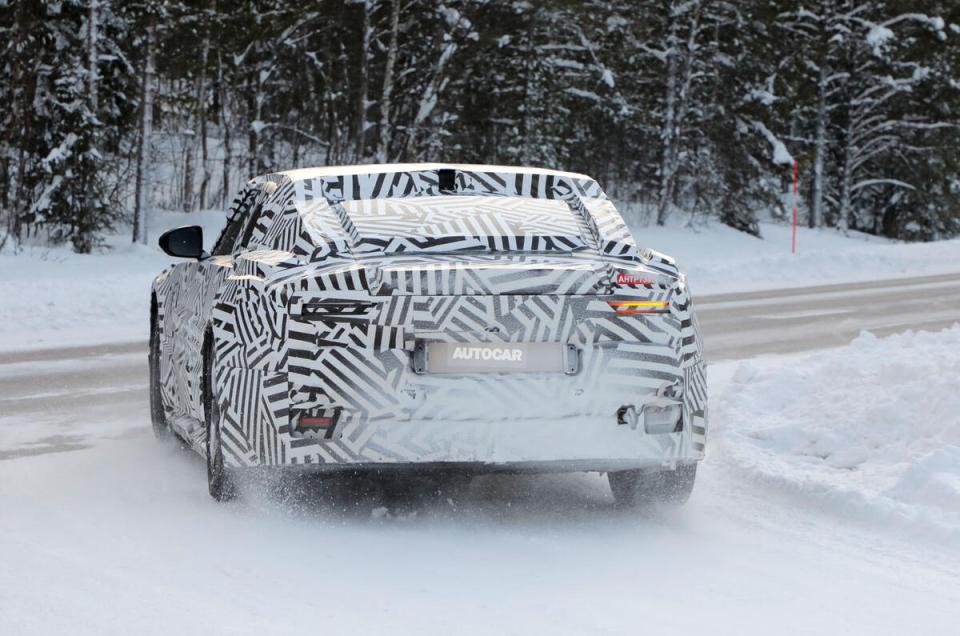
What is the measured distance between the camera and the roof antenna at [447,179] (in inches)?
271

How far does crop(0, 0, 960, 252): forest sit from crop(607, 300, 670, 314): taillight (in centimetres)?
2363

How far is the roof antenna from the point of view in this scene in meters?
6.89

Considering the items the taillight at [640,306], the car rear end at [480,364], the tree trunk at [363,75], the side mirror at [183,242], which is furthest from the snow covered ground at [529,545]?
the tree trunk at [363,75]

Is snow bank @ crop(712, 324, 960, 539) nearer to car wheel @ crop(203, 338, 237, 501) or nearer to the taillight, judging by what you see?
the taillight

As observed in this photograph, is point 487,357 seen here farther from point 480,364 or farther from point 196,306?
point 196,306

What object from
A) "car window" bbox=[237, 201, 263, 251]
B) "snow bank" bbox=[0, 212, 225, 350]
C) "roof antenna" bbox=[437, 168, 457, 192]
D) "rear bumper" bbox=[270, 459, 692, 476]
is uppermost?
"roof antenna" bbox=[437, 168, 457, 192]

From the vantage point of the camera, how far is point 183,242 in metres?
7.77

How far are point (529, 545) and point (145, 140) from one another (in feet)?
84.2

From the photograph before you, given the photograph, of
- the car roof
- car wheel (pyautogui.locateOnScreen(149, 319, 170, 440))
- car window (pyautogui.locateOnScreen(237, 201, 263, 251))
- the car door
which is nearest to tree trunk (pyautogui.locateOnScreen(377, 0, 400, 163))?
car wheel (pyautogui.locateOnScreen(149, 319, 170, 440))

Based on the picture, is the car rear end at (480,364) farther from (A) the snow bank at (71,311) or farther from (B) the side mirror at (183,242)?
(A) the snow bank at (71,311)

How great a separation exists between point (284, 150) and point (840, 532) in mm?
40586

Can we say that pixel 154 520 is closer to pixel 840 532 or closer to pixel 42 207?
pixel 840 532

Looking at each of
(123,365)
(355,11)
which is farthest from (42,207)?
(123,365)

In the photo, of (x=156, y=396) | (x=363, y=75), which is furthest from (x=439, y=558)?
(x=363, y=75)
